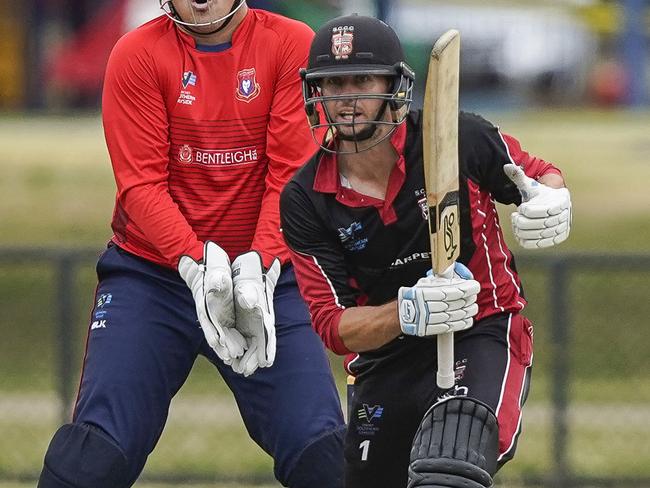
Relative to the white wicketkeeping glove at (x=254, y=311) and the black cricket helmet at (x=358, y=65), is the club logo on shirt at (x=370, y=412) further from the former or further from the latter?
the black cricket helmet at (x=358, y=65)

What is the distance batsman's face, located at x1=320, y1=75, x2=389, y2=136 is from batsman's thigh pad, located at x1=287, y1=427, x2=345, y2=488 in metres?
1.08

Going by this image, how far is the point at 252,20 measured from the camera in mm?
5352

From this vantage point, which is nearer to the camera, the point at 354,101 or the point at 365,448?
the point at 354,101

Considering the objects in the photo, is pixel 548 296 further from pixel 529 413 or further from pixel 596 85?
pixel 596 85

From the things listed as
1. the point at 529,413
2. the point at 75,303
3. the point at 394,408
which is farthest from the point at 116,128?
the point at 529,413

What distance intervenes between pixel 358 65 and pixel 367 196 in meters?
0.43

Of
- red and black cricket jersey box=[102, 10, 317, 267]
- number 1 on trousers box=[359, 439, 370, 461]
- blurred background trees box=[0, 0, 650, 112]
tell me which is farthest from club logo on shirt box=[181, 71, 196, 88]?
blurred background trees box=[0, 0, 650, 112]

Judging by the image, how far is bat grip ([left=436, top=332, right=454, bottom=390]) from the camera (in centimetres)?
475

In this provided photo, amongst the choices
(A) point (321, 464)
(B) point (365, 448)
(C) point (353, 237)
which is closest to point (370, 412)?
(B) point (365, 448)

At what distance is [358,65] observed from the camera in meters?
4.73

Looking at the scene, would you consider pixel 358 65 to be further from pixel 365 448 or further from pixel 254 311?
pixel 365 448

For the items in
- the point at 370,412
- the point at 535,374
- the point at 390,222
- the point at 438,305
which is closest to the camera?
the point at 438,305

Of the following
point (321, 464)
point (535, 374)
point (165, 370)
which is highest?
point (165, 370)

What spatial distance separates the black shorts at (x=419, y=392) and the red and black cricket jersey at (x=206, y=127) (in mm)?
567
